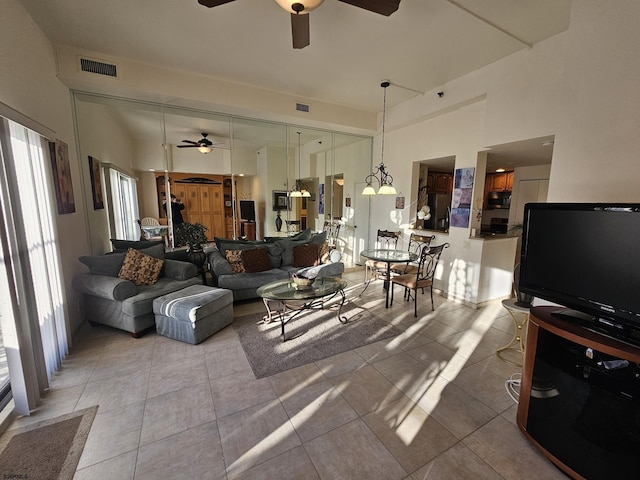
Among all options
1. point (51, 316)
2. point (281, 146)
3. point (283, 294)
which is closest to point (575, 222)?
point (283, 294)

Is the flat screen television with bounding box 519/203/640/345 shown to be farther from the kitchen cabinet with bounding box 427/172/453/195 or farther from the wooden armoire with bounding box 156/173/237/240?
the wooden armoire with bounding box 156/173/237/240

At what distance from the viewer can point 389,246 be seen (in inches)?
218

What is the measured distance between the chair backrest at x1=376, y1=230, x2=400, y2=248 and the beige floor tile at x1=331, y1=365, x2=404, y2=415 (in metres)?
2.90

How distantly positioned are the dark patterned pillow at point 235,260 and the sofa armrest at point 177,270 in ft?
1.86

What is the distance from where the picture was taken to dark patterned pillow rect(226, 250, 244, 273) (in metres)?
4.22

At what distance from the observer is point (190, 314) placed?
9.31 feet

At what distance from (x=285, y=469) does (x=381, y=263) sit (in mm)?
3578

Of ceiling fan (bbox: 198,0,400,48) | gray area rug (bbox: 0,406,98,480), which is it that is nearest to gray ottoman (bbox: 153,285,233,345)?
gray area rug (bbox: 0,406,98,480)

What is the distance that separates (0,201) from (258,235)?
160 inches

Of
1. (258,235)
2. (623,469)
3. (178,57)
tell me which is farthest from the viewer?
(258,235)

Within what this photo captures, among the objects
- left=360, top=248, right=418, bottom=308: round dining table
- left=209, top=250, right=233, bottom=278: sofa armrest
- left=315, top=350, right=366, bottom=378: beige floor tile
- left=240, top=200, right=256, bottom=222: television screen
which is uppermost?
left=240, top=200, right=256, bottom=222: television screen

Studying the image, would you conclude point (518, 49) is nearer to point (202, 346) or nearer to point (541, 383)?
point (541, 383)

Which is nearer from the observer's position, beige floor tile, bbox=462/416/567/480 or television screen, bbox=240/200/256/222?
beige floor tile, bbox=462/416/567/480

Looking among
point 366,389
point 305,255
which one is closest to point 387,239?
point 305,255
